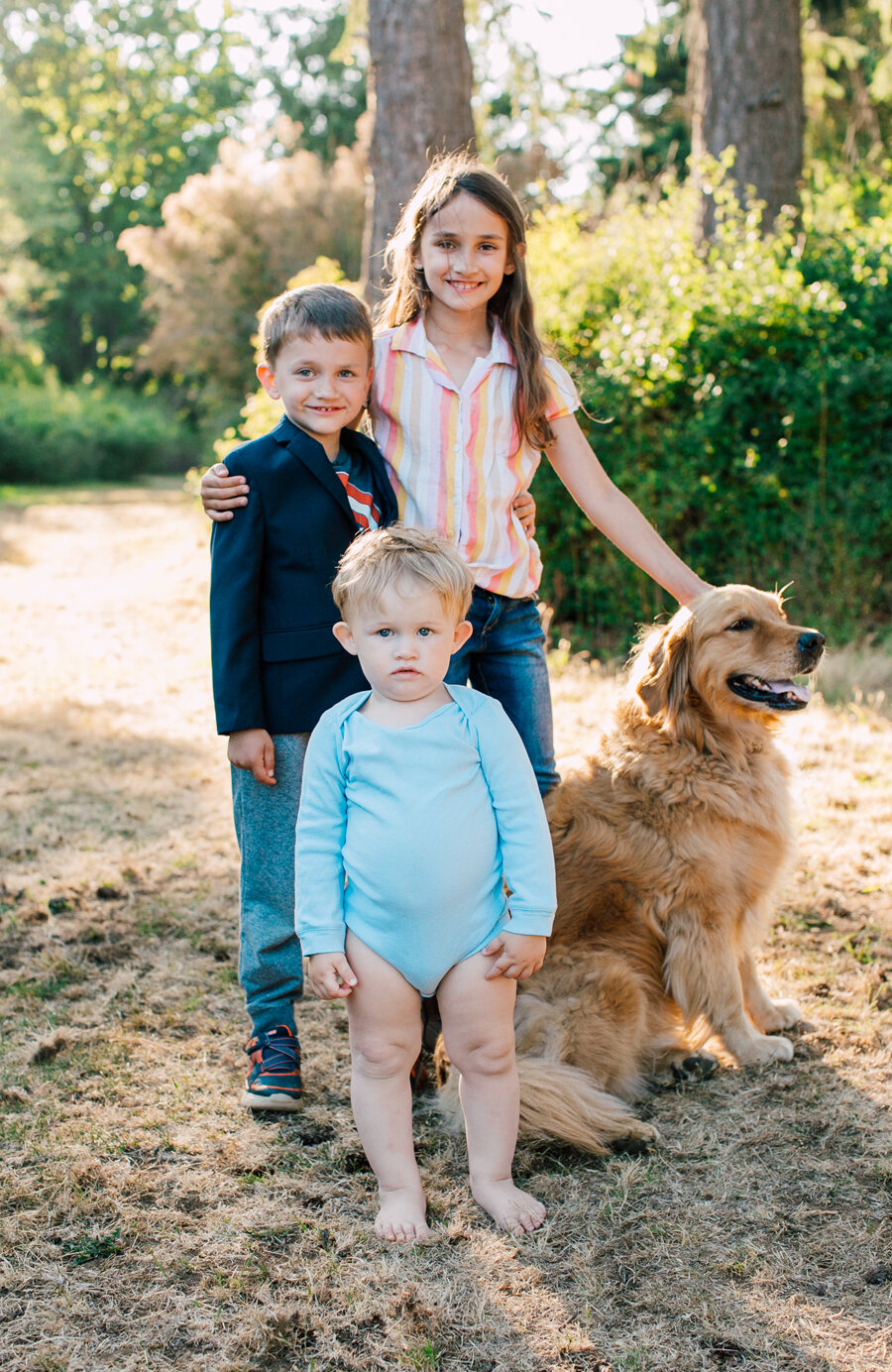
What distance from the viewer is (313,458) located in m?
2.78

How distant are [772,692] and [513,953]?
1.21 metres

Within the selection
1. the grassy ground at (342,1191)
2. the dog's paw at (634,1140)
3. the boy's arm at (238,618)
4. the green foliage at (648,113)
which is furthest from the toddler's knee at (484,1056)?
the green foliage at (648,113)

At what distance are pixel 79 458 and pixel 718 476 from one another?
26.7 metres

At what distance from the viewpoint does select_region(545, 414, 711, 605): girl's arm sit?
311cm

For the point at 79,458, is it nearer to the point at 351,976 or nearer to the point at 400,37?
the point at 400,37

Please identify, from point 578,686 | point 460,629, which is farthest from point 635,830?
point 578,686

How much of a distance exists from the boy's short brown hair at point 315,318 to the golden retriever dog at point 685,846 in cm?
123

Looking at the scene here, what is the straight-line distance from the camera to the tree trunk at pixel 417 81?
756cm

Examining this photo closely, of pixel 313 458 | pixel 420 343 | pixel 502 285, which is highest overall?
pixel 502 285

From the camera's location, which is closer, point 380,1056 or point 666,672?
point 380,1056

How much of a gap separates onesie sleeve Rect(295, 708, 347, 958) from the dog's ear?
1163mm

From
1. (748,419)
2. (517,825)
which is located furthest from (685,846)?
(748,419)

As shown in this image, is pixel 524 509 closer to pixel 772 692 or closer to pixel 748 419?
pixel 772 692

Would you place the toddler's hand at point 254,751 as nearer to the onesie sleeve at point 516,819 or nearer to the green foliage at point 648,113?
the onesie sleeve at point 516,819
